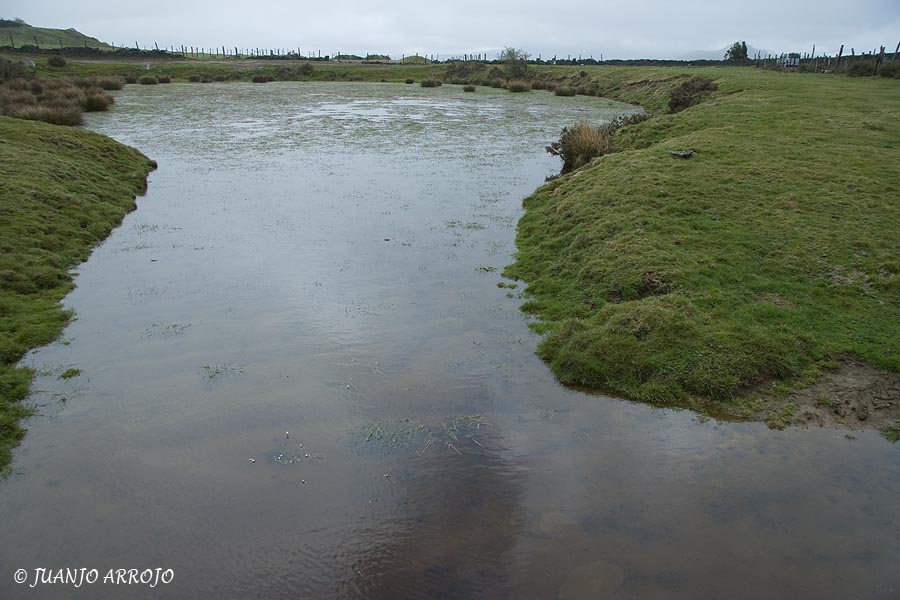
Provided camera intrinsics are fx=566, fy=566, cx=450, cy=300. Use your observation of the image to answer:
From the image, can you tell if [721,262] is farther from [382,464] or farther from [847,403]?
[382,464]

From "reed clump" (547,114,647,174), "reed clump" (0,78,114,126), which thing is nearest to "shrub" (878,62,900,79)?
"reed clump" (547,114,647,174)

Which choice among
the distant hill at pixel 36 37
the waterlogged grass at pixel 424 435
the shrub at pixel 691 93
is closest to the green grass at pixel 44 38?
the distant hill at pixel 36 37

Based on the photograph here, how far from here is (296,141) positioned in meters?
29.3

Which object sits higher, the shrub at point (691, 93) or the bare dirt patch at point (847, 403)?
the shrub at point (691, 93)

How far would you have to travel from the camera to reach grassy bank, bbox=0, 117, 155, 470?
9.41 metres

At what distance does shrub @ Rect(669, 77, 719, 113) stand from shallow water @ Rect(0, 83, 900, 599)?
75.7 feet

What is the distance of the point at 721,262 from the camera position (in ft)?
36.8

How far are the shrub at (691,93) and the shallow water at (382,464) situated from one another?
2306 centimetres

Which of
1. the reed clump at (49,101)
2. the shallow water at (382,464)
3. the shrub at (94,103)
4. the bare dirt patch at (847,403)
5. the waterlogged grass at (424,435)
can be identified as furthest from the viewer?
the shrub at (94,103)

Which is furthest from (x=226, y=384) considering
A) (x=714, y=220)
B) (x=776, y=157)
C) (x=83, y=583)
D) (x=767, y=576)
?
(x=776, y=157)

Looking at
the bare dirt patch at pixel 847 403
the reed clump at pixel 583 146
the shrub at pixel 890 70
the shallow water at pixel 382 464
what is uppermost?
the shrub at pixel 890 70

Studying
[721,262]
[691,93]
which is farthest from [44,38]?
[721,262]

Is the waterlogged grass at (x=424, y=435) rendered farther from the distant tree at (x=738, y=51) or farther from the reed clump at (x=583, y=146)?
the distant tree at (x=738, y=51)

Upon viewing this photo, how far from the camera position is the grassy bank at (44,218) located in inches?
371
